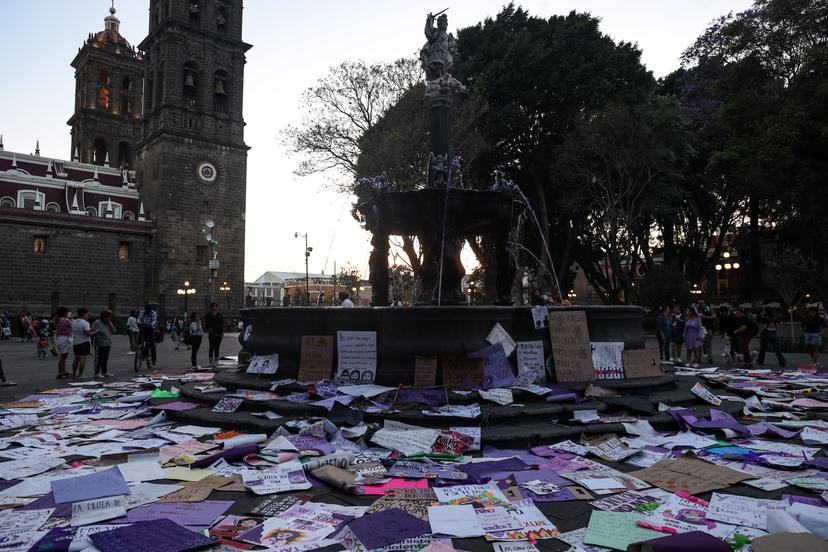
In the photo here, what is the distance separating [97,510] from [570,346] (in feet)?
17.8

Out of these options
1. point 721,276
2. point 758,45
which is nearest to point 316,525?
point 758,45

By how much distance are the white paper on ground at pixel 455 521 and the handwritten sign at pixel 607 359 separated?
4024 millimetres

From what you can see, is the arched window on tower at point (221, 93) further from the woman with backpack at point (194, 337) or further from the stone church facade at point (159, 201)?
the woman with backpack at point (194, 337)

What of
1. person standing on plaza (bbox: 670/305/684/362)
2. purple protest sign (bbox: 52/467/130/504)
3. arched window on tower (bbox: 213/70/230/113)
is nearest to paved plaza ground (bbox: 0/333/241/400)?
purple protest sign (bbox: 52/467/130/504)

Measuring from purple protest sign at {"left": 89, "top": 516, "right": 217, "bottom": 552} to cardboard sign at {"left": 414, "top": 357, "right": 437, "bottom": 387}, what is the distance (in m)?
3.43

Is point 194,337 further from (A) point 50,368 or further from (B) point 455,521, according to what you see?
(B) point 455,521

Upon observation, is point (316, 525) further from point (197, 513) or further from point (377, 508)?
point (197, 513)

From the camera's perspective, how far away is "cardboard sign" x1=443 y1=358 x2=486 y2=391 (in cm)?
623

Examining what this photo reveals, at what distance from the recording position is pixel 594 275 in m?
34.9

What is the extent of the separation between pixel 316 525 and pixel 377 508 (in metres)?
0.44

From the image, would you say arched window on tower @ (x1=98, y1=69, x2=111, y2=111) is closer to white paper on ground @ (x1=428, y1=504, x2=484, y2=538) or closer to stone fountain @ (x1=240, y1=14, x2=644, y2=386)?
stone fountain @ (x1=240, y1=14, x2=644, y2=386)

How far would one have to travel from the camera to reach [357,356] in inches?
274

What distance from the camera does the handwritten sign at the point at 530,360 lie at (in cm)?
661

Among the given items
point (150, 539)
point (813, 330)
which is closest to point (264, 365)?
point (150, 539)
